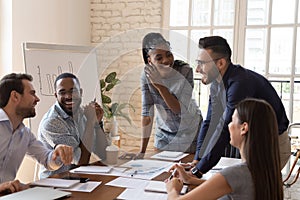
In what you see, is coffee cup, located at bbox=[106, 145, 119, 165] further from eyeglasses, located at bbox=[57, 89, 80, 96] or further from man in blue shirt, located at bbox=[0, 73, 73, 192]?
eyeglasses, located at bbox=[57, 89, 80, 96]

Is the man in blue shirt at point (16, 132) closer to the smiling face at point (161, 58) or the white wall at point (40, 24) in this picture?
the smiling face at point (161, 58)

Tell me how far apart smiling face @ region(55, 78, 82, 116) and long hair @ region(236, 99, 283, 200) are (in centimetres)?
119

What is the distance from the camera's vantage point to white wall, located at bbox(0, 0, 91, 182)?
134 inches

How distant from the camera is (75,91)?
2236 mm

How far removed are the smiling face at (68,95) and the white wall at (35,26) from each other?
1.43m

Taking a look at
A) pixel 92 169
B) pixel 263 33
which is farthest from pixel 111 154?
pixel 263 33

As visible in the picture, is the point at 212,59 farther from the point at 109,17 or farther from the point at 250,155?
the point at 109,17

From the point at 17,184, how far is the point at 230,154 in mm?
1407

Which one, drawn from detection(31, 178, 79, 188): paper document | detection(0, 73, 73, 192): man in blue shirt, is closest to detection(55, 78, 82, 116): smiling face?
detection(0, 73, 73, 192): man in blue shirt

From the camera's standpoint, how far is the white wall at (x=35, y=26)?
11.2ft

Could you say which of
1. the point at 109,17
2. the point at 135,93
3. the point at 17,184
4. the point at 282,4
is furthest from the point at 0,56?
the point at 282,4

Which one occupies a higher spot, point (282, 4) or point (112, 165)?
point (282, 4)

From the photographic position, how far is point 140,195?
146 centimetres

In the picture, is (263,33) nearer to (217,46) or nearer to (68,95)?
(217,46)
